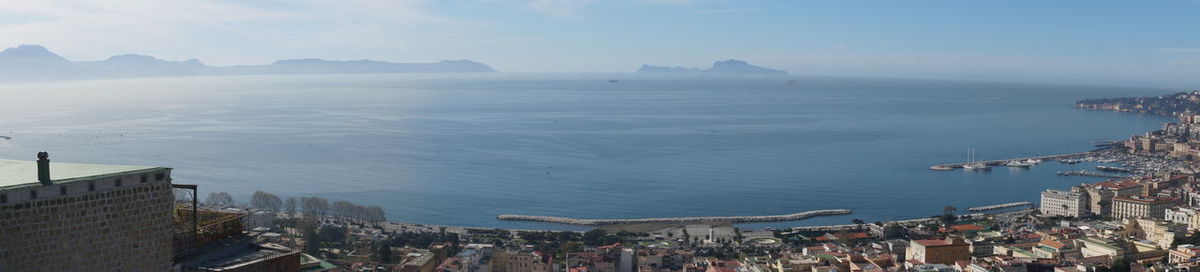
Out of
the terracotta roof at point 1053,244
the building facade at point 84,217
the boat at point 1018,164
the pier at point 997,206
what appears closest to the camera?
the building facade at point 84,217

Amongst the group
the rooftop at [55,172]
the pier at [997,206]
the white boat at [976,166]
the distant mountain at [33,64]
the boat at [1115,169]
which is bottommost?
the pier at [997,206]

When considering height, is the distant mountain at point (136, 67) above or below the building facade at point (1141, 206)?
above

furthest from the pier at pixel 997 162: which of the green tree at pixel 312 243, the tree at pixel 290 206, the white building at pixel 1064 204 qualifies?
the green tree at pixel 312 243

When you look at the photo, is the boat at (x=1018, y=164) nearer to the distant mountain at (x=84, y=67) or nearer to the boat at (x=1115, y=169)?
the boat at (x=1115, y=169)

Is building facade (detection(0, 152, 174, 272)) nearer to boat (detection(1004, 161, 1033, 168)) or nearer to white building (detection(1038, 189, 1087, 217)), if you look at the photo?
white building (detection(1038, 189, 1087, 217))

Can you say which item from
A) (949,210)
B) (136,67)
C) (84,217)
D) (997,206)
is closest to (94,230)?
(84,217)

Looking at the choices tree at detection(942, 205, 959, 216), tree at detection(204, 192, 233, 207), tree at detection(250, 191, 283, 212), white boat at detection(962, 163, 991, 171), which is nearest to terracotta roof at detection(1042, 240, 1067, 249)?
tree at detection(942, 205, 959, 216)

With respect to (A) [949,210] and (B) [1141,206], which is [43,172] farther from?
(B) [1141,206]
